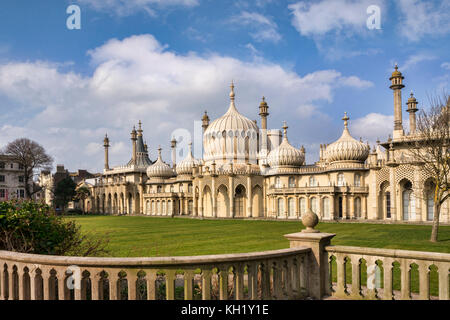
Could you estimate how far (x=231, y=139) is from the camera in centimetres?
5691

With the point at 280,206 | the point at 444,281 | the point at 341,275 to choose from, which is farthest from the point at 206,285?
the point at 280,206

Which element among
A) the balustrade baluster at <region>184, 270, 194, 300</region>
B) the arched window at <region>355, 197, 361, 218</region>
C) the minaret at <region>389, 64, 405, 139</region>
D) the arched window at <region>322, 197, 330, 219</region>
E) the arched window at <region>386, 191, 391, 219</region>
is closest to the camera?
the balustrade baluster at <region>184, 270, 194, 300</region>

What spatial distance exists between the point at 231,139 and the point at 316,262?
161 ft

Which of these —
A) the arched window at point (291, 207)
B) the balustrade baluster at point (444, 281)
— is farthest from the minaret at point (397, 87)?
the balustrade baluster at point (444, 281)

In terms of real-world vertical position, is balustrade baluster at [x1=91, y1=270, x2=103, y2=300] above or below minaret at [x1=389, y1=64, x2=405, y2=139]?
below

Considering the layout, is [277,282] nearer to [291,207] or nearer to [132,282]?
[132,282]

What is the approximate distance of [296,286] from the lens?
7789 mm

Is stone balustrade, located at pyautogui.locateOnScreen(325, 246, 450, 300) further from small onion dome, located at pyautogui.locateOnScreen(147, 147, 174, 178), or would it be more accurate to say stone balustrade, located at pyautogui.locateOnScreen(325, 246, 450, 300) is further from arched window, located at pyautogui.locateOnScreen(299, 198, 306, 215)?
small onion dome, located at pyautogui.locateOnScreen(147, 147, 174, 178)

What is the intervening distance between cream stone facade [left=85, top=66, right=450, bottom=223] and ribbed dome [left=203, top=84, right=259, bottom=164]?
15cm

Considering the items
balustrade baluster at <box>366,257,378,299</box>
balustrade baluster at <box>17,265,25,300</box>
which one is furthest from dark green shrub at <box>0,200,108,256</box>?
balustrade baluster at <box>366,257,378,299</box>

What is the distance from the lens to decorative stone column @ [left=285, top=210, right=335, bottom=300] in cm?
810
